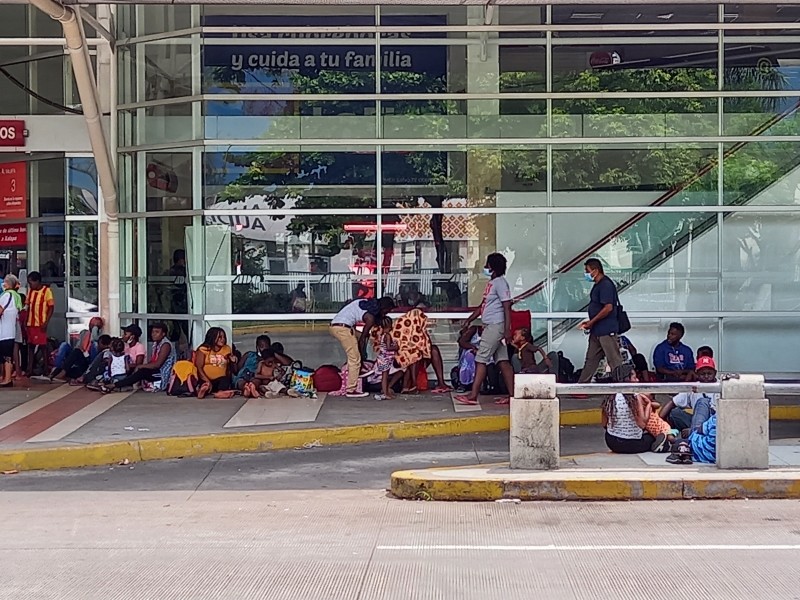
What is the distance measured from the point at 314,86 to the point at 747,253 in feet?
22.0

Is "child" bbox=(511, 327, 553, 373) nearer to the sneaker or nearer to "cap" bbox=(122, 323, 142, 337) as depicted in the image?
the sneaker

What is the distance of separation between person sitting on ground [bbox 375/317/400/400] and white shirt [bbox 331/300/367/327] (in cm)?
29

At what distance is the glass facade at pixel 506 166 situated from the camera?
15.3 m

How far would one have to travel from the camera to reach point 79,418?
1248 centimetres

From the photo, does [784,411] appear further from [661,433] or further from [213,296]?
[213,296]

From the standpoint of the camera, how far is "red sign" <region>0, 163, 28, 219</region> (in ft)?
58.8

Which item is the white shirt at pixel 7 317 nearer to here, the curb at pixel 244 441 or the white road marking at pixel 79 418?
the white road marking at pixel 79 418

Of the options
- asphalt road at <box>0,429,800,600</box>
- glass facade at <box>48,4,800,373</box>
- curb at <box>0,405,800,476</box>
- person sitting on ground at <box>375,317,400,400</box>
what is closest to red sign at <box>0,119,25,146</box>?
glass facade at <box>48,4,800,373</box>

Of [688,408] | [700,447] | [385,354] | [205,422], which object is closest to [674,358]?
[688,408]

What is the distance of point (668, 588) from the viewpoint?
19.8 feet

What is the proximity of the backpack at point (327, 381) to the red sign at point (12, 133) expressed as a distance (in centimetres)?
637

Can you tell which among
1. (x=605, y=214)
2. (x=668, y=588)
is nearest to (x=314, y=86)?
(x=605, y=214)

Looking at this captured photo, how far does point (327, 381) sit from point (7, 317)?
485cm

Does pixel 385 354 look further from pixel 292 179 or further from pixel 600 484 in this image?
pixel 600 484
